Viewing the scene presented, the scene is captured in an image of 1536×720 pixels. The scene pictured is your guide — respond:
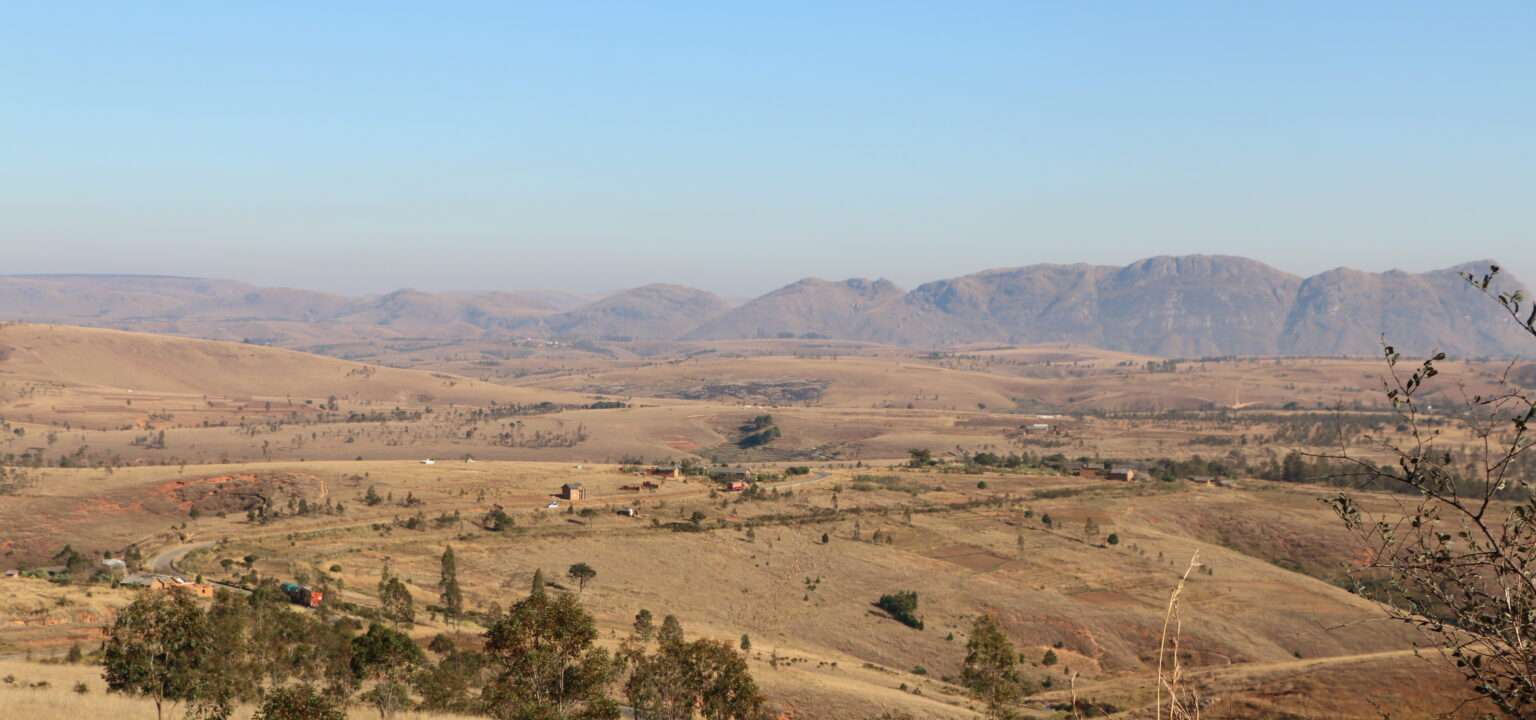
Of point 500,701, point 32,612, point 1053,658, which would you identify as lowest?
point 1053,658

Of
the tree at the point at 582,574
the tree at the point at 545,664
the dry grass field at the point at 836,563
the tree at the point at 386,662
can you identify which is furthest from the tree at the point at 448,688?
the tree at the point at 582,574

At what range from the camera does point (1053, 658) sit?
82750 millimetres

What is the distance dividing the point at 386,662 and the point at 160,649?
39.1 ft

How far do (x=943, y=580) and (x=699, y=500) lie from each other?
38.6m

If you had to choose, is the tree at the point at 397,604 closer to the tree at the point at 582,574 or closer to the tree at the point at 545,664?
the tree at the point at 582,574

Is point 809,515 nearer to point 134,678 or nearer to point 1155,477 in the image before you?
point 1155,477

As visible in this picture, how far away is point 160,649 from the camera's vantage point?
32812 millimetres

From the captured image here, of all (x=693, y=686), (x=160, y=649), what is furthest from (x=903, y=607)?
(x=160, y=649)

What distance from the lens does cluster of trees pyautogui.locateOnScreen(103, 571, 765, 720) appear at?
32938mm

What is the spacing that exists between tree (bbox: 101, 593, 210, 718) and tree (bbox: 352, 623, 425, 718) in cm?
984

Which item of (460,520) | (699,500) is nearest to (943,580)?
(699,500)

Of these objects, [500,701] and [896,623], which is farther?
[896,623]

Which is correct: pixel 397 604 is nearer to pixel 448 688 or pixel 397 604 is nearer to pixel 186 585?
pixel 186 585

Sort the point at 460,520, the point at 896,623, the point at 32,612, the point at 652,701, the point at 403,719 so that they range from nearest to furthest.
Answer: the point at 403,719 → the point at 652,701 → the point at 32,612 → the point at 896,623 → the point at 460,520
